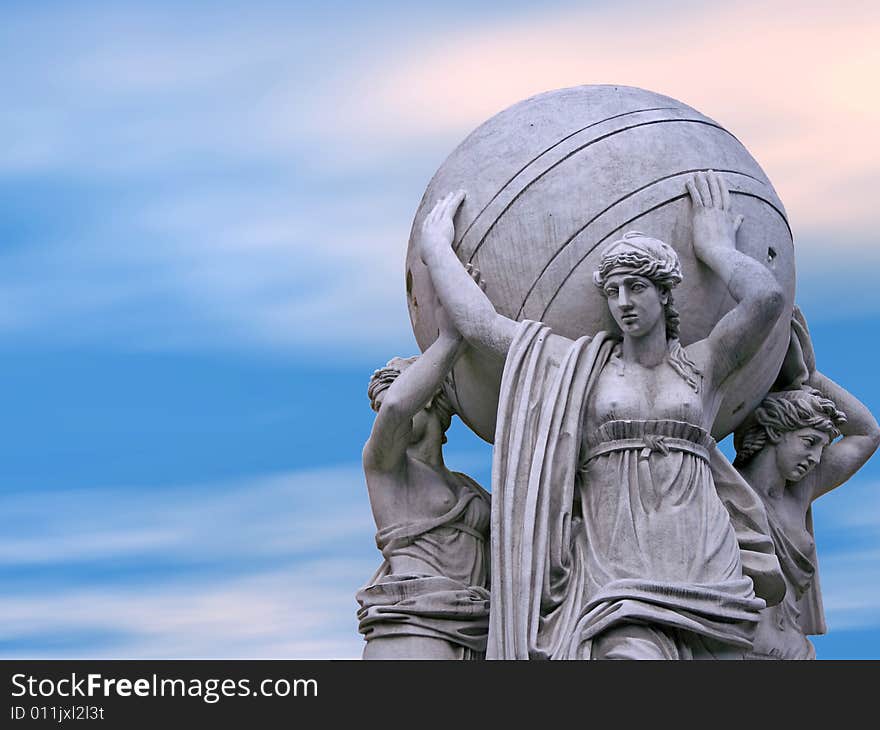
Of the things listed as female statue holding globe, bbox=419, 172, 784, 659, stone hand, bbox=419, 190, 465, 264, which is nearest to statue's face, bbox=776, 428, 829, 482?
female statue holding globe, bbox=419, 172, 784, 659

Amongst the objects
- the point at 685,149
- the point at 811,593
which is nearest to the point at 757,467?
the point at 811,593

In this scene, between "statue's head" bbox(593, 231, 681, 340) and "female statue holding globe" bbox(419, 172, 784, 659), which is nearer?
"female statue holding globe" bbox(419, 172, 784, 659)

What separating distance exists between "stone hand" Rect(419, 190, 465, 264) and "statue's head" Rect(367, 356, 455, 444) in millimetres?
966

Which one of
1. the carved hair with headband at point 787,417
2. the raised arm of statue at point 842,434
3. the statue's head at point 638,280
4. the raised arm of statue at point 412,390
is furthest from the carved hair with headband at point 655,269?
the raised arm of statue at point 842,434

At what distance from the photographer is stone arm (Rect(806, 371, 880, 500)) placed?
18.7m

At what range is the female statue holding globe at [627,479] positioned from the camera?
1638cm

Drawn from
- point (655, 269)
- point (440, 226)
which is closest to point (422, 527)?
point (440, 226)

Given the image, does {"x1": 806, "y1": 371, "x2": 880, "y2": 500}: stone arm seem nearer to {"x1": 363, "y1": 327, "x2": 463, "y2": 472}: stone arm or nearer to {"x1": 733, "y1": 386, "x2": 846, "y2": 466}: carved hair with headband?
{"x1": 733, "y1": 386, "x2": 846, "y2": 466}: carved hair with headband

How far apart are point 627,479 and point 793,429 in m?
2.03

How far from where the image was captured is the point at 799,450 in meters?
18.2

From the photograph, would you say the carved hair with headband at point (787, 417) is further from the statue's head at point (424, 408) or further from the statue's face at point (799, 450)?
the statue's head at point (424, 408)

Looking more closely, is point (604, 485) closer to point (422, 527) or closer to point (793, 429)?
point (422, 527)
